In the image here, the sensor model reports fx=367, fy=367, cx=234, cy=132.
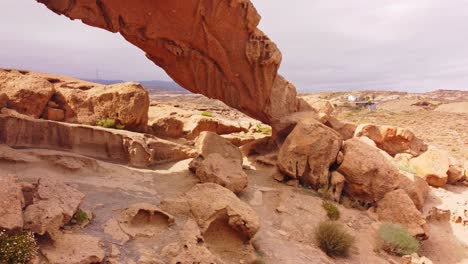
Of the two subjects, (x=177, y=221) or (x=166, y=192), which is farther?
(x=166, y=192)

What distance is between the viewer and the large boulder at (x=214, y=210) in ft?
27.2

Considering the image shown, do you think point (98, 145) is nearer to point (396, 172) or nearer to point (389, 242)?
point (389, 242)

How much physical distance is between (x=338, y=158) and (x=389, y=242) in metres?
3.97

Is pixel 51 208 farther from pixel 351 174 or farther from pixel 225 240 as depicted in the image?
pixel 351 174

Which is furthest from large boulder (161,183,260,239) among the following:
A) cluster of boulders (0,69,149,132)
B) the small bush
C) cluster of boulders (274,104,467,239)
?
cluster of boulders (0,69,149,132)

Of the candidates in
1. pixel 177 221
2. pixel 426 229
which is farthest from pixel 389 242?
pixel 177 221

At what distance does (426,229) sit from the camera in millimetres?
12852

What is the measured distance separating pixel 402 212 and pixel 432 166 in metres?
5.00

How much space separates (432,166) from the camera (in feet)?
54.7

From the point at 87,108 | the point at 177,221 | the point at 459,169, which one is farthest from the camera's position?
the point at 459,169

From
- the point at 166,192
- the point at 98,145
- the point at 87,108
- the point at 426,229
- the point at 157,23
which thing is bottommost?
the point at 426,229

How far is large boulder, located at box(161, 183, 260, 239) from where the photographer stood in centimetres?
830

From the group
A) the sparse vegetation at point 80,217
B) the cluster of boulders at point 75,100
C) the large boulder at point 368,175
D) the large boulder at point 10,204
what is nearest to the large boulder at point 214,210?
the sparse vegetation at point 80,217

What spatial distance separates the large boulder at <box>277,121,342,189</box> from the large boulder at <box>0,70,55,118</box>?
31.7 ft
